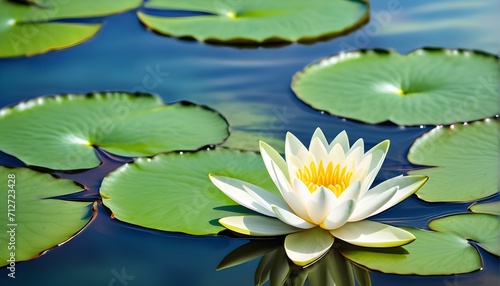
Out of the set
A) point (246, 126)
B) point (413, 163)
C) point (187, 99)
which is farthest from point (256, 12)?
point (413, 163)

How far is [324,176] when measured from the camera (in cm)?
177

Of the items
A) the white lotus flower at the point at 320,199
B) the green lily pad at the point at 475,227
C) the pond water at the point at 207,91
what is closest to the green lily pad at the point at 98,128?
the pond water at the point at 207,91

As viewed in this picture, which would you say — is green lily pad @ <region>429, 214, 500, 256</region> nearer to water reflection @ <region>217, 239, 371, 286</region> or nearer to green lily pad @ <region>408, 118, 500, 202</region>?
green lily pad @ <region>408, 118, 500, 202</region>

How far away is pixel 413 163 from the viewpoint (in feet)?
6.84

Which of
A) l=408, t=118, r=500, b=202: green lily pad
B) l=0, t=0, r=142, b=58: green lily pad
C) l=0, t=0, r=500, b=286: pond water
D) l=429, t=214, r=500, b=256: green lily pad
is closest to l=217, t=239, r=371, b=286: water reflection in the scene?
l=0, t=0, r=500, b=286: pond water

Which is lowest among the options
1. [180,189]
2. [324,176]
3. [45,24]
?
[45,24]

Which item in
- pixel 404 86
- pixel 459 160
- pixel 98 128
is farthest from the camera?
pixel 404 86

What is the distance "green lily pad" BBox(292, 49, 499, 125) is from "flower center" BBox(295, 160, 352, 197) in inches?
24.3

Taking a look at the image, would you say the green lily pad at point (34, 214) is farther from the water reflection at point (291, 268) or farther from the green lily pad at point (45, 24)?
the green lily pad at point (45, 24)

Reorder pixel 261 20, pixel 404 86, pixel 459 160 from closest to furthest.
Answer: pixel 459 160 → pixel 404 86 → pixel 261 20

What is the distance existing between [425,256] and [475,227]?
0.19 metres

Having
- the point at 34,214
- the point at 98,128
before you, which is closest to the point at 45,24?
the point at 98,128

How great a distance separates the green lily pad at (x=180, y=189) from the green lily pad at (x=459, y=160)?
483 mm

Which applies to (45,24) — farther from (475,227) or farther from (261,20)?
(475,227)
